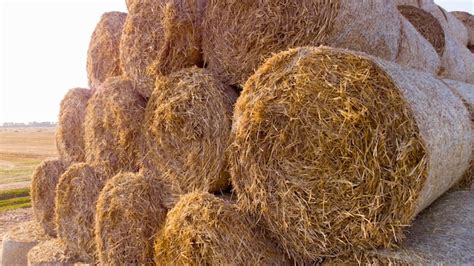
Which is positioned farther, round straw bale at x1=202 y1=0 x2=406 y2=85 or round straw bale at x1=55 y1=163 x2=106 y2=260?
round straw bale at x1=55 y1=163 x2=106 y2=260

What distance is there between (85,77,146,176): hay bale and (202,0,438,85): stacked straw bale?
699 mm

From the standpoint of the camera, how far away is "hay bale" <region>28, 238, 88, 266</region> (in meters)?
3.67

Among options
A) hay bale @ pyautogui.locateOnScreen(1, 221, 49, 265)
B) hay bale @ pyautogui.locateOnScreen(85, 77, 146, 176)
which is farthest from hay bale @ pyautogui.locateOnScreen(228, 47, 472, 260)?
hay bale @ pyautogui.locateOnScreen(1, 221, 49, 265)

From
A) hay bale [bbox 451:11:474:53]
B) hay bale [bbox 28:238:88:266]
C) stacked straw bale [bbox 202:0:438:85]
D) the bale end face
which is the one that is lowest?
hay bale [bbox 28:238:88:266]

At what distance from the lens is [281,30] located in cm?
266

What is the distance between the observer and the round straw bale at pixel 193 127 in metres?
2.84

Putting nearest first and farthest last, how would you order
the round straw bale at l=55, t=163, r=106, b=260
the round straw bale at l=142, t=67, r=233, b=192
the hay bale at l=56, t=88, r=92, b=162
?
the round straw bale at l=142, t=67, r=233, b=192, the round straw bale at l=55, t=163, r=106, b=260, the hay bale at l=56, t=88, r=92, b=162

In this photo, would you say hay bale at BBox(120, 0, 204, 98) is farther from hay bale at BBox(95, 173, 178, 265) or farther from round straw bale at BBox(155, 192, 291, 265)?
round straw bale at BBox(155, 192, 291, 265)

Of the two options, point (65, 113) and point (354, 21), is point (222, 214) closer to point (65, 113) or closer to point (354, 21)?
point (354, 21)

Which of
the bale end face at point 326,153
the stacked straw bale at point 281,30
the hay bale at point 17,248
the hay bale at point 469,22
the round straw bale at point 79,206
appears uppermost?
the hay bale at point 469,22

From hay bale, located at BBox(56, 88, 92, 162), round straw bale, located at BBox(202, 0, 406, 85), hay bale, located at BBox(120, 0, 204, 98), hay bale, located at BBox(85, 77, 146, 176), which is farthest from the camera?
hay bale, located at BBox(56, 88, 92, 162)

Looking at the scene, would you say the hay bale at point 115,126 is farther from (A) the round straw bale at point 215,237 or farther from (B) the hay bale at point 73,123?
(A) the round straw bale at point 215,237

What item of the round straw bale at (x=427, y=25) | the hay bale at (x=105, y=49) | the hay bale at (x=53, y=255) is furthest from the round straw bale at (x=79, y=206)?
the round straw bale at (x=427, y=25)

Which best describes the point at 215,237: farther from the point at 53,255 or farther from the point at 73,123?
the point at 73,123
